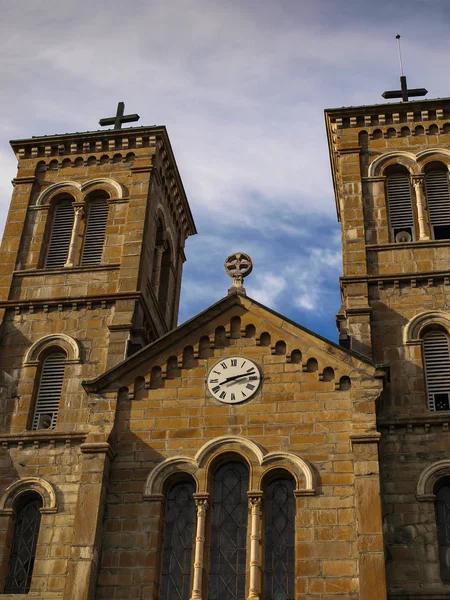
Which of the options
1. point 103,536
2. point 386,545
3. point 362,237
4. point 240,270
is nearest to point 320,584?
point 386,545

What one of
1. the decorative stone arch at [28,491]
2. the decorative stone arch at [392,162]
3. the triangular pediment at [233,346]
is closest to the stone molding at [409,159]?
the decorative stone arch at [392,162]

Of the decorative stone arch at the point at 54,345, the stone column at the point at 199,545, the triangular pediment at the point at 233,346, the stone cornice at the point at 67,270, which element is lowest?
the stone column at the point at 199,545

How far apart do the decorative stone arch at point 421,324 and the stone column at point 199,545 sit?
7342 mm

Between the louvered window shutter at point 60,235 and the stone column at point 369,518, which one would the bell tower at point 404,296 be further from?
the louvered window shutter at point 60,235

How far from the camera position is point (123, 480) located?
926 inches

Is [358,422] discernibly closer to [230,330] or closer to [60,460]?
[230,330]

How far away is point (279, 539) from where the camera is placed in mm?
22422

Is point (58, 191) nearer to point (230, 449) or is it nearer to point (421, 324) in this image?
point (230, 449)

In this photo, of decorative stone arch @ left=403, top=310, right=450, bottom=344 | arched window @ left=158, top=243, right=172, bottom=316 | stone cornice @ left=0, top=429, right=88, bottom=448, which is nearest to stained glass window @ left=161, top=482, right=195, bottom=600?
stone cornice @ left=0, top=429, right=88, bottom=448

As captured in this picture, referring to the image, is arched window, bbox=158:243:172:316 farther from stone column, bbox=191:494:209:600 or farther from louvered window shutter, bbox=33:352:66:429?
stone column, bbox=191:494:209:600

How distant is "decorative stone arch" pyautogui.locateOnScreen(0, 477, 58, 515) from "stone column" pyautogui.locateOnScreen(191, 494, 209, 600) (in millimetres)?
3990

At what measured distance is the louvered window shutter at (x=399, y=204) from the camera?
1166 inches

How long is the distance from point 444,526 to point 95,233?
14.2 metres

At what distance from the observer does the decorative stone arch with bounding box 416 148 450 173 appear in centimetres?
3072
